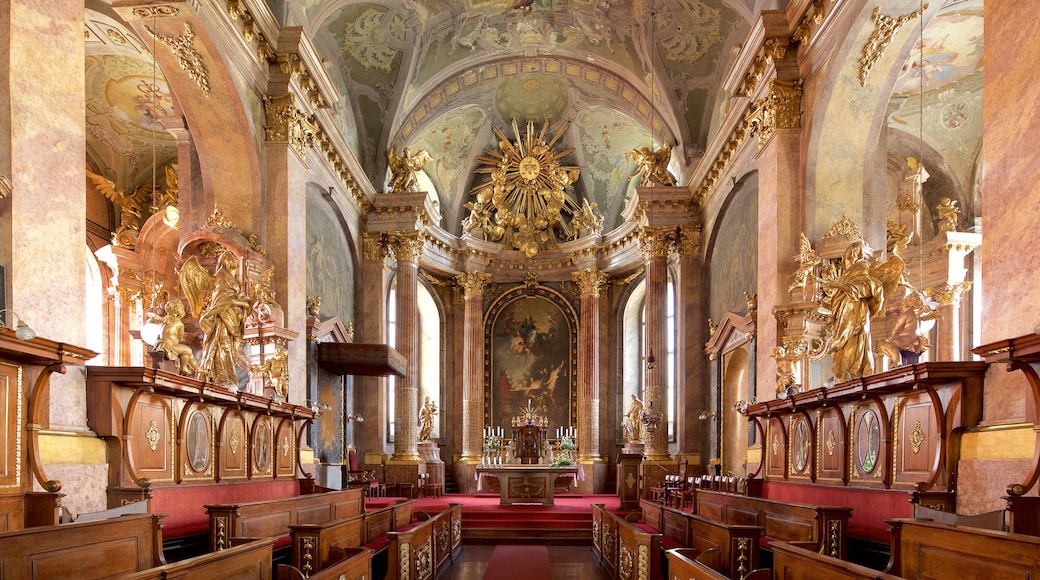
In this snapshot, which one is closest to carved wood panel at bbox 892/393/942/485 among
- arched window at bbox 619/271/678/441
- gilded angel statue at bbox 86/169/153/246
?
gilded angel statue at bbox 86/169/153/246

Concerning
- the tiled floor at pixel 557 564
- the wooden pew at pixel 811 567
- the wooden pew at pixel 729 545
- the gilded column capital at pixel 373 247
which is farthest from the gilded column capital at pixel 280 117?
the wooden pew at pixel 811 567

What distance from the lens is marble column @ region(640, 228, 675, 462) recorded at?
20.3 meters

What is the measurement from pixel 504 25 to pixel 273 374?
11211mm

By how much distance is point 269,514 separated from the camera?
8.85 metres

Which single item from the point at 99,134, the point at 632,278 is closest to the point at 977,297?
the point at 632,278

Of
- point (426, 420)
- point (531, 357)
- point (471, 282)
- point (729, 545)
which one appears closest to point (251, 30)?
point (729, 545)

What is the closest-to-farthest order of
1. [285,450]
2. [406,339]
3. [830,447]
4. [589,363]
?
[830,447] < [285,450] < [406,339] < [589,363]

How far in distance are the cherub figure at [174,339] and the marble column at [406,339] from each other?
1142 cm

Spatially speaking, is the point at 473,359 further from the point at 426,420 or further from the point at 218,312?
the point at 218,312

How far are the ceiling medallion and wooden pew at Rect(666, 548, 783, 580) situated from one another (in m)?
16.4

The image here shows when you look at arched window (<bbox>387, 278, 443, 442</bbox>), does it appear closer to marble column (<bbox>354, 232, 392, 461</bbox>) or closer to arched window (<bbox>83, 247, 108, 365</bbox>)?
marble column (<bbox>354, 232, 392, 461</bbox>)

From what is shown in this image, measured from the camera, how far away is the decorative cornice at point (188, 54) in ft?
37.5

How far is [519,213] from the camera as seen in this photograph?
2475 centimetres

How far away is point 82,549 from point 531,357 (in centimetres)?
2068
